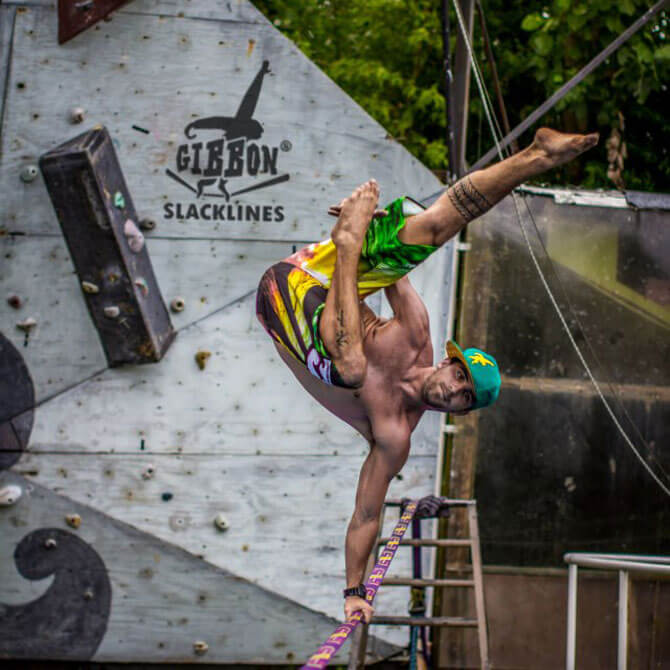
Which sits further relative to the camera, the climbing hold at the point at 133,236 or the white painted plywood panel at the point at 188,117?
the white painted plywood panel at the point at 188,117

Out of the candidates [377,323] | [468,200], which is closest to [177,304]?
[377,323]

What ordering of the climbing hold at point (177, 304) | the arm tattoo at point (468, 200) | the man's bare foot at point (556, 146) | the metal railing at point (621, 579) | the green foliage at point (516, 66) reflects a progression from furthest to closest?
the green foliage at point (516, 66), the climbing hold at point (177, 304), the metal railing at point (621, 579), the arm tattoo at point (468, 200), the man's bare foot at point (556, 146)

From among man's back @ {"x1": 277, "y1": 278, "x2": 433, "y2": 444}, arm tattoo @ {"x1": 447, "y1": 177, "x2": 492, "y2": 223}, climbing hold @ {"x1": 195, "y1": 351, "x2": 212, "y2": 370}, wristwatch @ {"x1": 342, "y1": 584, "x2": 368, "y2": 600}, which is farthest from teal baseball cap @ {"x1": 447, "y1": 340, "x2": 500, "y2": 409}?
climbing hold @ {"x1": 195, "y1": 351, "x2": 212, "y2": 370}

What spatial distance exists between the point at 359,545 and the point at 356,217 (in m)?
1.47

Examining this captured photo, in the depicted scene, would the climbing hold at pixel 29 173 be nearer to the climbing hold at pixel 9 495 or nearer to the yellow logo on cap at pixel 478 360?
the climbing hold at pixel 9 495

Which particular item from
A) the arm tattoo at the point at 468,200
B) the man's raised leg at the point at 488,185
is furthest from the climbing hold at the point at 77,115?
the arm tattoo at the point at 468,200

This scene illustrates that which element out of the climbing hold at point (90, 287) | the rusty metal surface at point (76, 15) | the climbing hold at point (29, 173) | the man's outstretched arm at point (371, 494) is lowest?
A: the man's outstretched arm at point (371, 494)

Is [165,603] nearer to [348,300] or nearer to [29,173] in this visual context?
[29,173]

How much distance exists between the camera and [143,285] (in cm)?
570

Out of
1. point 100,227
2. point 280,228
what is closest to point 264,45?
point 280,228

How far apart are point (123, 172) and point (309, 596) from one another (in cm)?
315

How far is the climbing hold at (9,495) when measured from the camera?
226 inches

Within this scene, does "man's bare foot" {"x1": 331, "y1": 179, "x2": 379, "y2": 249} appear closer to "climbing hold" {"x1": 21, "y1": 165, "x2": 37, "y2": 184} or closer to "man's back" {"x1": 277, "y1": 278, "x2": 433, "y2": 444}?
"man's back" {"x1": 277, "y1": 278, "x2": 433, "y2": 444}

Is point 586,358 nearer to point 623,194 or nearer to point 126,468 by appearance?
point 623,194
